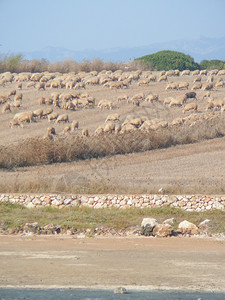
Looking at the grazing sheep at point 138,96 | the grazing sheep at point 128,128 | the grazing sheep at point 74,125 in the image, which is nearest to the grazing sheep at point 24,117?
the grazing sheep at point 74,125

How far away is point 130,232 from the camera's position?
15.2m

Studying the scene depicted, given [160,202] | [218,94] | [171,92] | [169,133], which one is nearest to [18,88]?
[171,92]

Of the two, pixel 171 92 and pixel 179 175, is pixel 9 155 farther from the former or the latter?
pixel 171 92

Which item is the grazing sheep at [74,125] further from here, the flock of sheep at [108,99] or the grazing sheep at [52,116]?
the grazing sheep at [52,116]

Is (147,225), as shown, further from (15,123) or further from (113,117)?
(15,123)

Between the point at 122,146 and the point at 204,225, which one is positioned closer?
the point at 204,225

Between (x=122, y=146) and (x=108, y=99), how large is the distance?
17.1 meters

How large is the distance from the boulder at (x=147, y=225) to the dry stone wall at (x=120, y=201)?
240 cm

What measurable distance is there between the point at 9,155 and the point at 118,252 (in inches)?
568

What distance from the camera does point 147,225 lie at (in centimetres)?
1487

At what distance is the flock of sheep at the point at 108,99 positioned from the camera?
3700cm

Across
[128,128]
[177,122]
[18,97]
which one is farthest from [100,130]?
[18,97]

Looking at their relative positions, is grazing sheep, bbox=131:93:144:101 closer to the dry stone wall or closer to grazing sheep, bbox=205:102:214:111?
grazing sheep, bbox=205:102:214:111

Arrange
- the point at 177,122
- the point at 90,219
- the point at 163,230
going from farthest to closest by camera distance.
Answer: the point at 177,122
the point at 90,219
the point at 163,230
